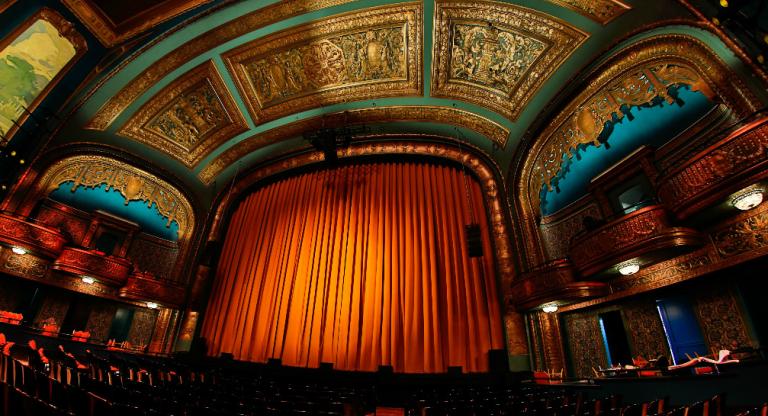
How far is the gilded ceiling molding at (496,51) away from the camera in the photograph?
19.2 ft

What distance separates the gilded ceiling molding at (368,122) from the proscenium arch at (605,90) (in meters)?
1.02

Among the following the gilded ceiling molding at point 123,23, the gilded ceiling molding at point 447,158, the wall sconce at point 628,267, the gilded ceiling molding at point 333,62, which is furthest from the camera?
the gilded ceiling molding at point 447,158

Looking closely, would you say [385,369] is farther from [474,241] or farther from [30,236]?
[30,236]

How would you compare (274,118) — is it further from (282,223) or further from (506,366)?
(506,366)

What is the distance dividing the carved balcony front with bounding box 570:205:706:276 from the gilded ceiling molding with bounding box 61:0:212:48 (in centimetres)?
802

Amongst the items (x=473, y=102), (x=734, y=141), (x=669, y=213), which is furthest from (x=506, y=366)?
(x=473, y=102)

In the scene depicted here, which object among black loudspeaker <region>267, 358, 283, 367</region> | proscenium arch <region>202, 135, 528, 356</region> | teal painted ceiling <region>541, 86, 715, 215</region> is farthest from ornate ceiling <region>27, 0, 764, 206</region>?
black loudspeaker <region>267, 358, 283, 367</region>

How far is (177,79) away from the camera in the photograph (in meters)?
7.34

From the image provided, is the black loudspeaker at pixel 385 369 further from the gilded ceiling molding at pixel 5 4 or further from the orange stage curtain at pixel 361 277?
the gilded ceiling molding at pixel 5 4

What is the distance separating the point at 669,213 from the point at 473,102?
4344 millimetres

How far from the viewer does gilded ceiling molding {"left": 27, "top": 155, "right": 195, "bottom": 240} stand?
783cm

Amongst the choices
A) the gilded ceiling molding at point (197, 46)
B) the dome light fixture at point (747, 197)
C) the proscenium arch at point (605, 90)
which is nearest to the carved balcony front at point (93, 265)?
the gilded ceiling molding at point (197, 46)

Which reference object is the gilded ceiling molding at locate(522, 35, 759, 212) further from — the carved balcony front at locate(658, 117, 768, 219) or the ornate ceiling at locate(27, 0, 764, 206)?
the carved balcony front at locate(658, 117, 768, 219)

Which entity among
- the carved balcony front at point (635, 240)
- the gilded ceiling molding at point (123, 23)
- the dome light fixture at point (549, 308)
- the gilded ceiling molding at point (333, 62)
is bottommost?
the dome light fixture at point (549, 308)
